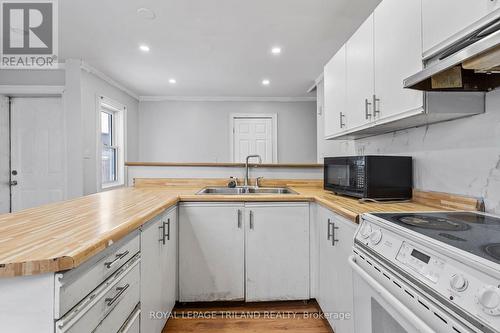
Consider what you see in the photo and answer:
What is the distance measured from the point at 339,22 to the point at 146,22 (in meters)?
1.84

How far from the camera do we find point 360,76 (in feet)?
5.50

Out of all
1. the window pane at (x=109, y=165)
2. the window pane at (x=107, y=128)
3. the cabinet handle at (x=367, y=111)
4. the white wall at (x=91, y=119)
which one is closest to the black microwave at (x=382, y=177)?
the cabinet handle at (x=367, y=111)

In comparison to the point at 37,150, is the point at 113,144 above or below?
above

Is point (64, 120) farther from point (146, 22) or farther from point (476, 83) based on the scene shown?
point (476, 83)

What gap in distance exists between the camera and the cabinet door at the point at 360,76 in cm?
157

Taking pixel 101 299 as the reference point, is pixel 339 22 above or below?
above

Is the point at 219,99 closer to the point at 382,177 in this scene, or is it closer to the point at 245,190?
the point at 245,190

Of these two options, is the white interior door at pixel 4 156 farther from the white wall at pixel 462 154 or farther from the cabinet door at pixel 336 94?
the white wall at pixel 462 154

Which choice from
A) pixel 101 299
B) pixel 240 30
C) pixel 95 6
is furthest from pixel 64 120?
pixel 101 299

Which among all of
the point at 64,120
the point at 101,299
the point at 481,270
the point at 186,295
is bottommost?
the point at 186,295

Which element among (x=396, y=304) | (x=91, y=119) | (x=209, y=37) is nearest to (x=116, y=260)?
(x=396, y=304)

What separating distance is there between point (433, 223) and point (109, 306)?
1221 mm

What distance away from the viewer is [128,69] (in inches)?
147

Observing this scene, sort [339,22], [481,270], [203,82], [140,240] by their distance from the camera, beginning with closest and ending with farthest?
[481,270], [140,240], [339,22], [203,82]
